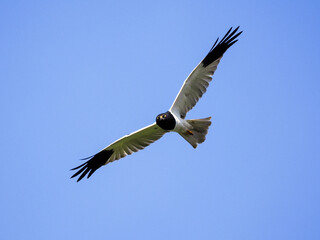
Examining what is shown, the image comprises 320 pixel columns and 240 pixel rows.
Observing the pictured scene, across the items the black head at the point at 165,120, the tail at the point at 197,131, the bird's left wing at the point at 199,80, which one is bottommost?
the tail at the point at 197,131

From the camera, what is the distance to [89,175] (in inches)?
548

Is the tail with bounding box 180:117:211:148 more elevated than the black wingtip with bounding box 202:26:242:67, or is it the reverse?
the black wingtip with bounding box 202:26:242:67

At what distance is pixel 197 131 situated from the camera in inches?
529

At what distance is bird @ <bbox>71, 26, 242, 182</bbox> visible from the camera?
13.0 metres

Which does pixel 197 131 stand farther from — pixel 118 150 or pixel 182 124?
pixel 118 150

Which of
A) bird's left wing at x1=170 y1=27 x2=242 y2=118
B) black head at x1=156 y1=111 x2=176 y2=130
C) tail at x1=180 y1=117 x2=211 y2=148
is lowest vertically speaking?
tail at x1=180 y1=117 x2=211 y2=148

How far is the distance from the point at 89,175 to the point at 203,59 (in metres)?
4.14

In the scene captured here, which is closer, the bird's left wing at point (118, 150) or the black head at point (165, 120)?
the black head at point (165, 120)

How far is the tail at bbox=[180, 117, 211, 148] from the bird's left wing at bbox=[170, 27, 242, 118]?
45 centimetres

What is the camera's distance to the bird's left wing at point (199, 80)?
13.0m

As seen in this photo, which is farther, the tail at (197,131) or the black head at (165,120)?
the tail at (197,131)

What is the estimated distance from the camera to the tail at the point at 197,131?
43.5ft

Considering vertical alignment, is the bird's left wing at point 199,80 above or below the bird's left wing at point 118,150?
above

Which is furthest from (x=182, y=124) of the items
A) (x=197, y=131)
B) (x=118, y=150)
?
(x=118, y=150)
